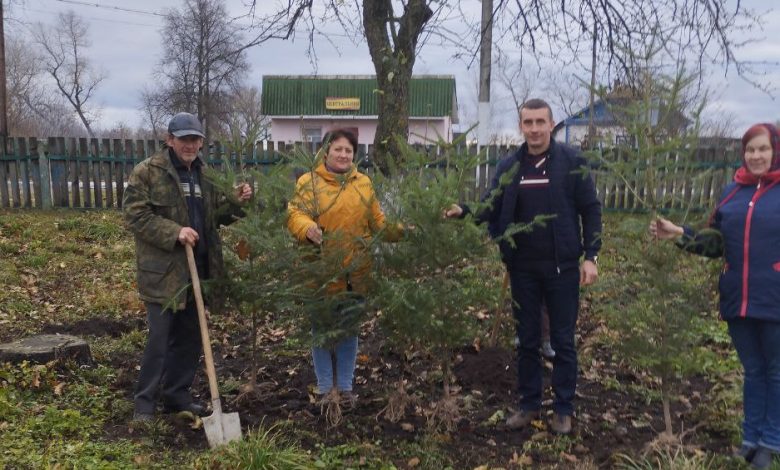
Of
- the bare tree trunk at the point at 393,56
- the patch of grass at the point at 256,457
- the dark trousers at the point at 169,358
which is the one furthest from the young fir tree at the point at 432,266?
the bare tree trunk at the point at 393,56

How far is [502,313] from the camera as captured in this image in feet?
18.5

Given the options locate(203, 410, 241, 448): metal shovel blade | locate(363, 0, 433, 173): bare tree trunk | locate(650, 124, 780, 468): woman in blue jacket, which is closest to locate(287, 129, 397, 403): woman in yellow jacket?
locate(203, 410, 241, 448): metal shovel blade

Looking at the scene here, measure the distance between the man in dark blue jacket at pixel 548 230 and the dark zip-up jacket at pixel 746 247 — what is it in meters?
0.66

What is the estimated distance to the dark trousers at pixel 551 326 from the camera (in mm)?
4203

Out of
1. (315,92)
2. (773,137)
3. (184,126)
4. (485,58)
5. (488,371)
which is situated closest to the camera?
(773,137)

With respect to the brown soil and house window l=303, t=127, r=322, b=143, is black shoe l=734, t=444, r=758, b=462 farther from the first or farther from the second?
house window l=303, t=127, r=322, b=143

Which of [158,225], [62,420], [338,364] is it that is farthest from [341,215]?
[62,420]

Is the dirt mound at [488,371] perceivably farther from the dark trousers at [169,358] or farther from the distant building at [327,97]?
the distant building at [327,97]

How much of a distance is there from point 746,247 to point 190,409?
3805mm

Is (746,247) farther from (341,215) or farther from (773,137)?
(341,215)

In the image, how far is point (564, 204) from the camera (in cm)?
415

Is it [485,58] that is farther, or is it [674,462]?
[485,58]

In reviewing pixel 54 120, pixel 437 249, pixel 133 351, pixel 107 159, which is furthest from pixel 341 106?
pixel 54 120

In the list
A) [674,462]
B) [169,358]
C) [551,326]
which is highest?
[551,326]
